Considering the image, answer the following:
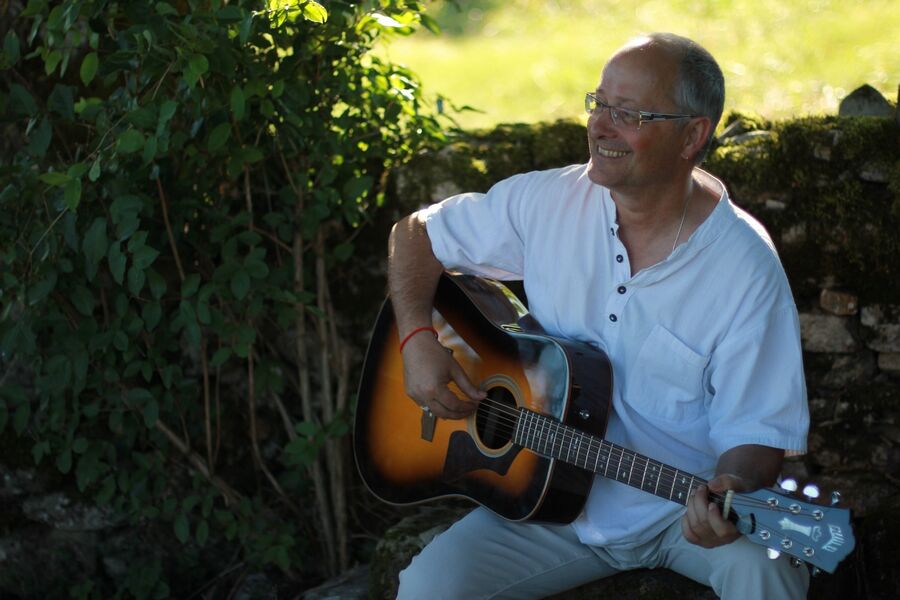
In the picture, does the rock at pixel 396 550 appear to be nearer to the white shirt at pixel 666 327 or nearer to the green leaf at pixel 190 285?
the white shirt at pixel 666 327

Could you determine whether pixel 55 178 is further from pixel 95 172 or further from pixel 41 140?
pixel 41 140

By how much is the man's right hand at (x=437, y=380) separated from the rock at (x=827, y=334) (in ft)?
3.43

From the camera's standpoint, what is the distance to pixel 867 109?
11.2 feet

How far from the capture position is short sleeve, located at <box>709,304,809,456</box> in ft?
7.83

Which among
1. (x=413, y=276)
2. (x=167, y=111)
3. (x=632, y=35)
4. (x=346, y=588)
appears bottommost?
(x=346, y=588)

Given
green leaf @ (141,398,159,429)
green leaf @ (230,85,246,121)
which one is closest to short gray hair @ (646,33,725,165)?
green leaf @ (230,85,246,121)

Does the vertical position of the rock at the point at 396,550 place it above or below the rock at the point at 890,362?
below

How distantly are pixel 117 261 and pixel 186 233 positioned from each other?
0.44 m

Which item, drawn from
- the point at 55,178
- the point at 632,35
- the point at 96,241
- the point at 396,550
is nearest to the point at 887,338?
the point at 396,550

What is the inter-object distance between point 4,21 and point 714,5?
245 inches

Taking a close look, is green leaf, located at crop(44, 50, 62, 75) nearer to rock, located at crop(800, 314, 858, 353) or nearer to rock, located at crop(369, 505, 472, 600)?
rock, located at crop(369, 505, 472, 600)

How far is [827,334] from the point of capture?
128 inches

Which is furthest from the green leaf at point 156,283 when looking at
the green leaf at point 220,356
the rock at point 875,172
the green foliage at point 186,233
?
the rock at point 875,172

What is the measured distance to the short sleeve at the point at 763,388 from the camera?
→ 2387 mm
